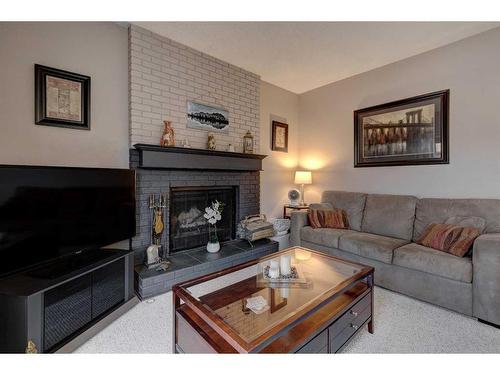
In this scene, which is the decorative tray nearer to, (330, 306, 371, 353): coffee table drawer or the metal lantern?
(330, 306, 371, 353): coffee table drawer

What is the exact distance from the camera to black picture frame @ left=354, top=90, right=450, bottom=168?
104 inches

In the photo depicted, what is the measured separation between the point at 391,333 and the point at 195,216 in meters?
2.20

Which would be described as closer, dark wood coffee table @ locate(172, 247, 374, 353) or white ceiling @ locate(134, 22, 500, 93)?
dark wood coffee table @ locate(172, 247, 374, 353)

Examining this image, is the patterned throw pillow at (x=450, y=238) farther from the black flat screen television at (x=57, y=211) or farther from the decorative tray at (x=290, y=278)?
the black flat screen television at (x=57, y=211)

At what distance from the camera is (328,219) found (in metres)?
3.00

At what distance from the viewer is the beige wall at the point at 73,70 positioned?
1.77 m

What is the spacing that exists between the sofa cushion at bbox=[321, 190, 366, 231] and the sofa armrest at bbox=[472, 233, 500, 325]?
127 centimetres

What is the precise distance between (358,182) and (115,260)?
315 centimetres

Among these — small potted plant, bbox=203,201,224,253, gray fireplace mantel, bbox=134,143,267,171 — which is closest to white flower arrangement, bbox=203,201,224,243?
small potted plant, bbox=203,201,224,253

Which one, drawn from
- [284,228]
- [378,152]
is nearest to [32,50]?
[284,228]

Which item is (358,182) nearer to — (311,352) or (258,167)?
(258,167)

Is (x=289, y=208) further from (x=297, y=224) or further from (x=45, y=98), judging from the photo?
(x=45, y=98)

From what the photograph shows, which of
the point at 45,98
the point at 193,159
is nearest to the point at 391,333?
the point at 193,159

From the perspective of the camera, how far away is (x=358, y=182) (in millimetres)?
3387
